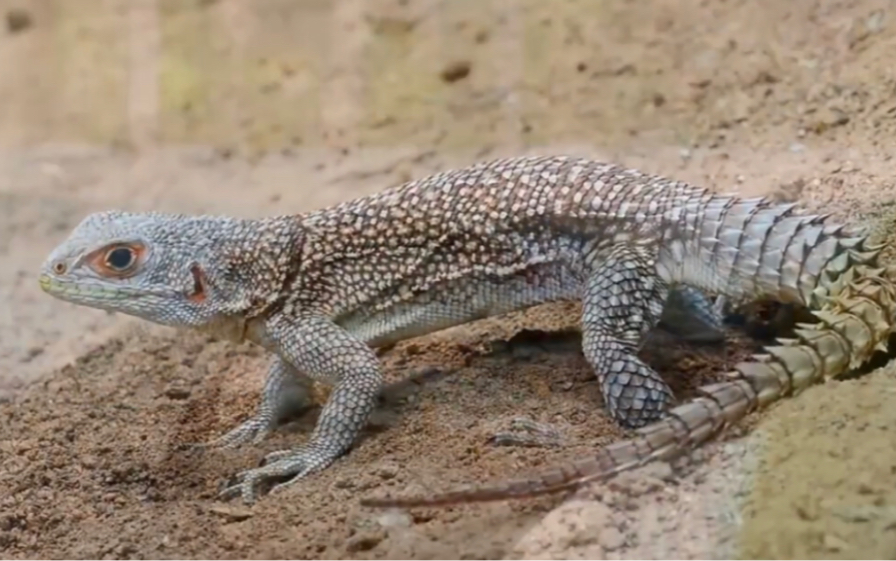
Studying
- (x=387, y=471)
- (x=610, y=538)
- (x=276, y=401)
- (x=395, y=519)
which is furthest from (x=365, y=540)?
(x=276, y=401)

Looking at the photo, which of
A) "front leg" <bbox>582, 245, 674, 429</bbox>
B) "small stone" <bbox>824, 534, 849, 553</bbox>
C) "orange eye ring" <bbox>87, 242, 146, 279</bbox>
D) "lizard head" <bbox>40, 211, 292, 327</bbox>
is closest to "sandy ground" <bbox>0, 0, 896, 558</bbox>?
"small stone" <bbox>824, 534, 849, 553</bbox>

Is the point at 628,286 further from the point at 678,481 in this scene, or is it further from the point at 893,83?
the point at 893,83

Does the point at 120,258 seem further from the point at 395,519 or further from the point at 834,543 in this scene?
the point at 834,543

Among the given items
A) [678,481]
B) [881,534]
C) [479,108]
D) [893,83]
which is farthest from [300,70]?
[881,534]

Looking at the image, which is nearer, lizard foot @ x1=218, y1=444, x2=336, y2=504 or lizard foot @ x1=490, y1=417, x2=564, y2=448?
lizard foot @ x1=490, y1=417, x2=564, y2=448

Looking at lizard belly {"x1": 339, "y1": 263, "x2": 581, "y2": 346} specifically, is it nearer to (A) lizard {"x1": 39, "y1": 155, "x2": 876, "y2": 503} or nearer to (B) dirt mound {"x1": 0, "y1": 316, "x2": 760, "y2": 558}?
(A) lizard {"x1": 39, "y1": 155, "x2": 876, "y2": 503}

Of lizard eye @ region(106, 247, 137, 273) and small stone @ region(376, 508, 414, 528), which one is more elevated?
lizard eye @ region(106, 247, 137, 273)

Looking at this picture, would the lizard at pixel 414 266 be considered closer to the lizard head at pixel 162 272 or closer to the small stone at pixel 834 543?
the lizard head at pixel 162 272
